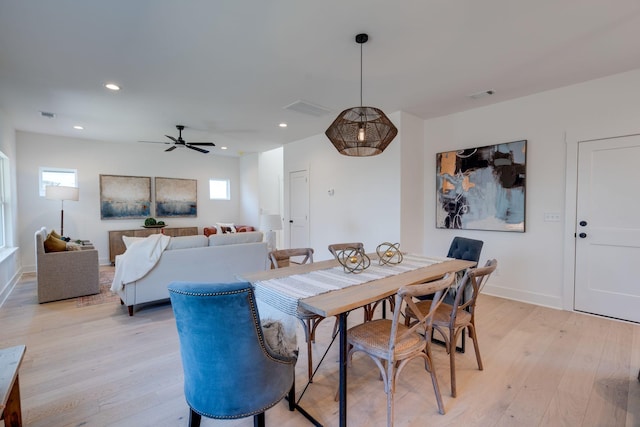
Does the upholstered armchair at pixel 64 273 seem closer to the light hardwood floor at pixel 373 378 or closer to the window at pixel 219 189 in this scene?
the light hardwood floor at pixel 373 378

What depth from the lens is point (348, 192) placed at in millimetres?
5039

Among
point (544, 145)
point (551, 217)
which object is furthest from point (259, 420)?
point (544, 145)

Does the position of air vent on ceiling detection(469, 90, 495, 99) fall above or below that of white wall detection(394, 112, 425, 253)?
above

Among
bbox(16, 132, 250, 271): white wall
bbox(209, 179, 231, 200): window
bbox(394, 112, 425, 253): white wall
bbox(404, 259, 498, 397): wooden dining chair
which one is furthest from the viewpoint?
bbox(209, 179, 231, 200): window

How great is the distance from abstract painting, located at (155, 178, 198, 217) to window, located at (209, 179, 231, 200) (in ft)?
1.42

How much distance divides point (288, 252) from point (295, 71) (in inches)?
71.4

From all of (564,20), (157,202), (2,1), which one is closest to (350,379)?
(564,20)

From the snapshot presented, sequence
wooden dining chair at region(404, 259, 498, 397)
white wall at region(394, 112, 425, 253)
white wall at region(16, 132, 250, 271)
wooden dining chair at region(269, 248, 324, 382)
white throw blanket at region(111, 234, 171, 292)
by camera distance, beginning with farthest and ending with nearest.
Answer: white wall at region(16, 132, 250, 271)
white wall at region(394, 112, 425, 253)
white throw blanket at region(111, 234, 171, 292)
wooden dining chair at region(269, 248, 324, 382)
wooden dining chair at region(404, 259, 498, 397)

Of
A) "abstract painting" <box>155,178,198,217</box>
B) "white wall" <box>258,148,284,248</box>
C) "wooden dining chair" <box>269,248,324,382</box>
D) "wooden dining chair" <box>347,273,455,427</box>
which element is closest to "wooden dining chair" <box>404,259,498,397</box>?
"wooden dining chair" <box>347,273,455,427</box>

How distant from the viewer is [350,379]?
217cm

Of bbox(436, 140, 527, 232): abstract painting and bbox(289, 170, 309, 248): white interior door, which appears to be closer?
bbox(436, 140, 527, 232): abstract painting

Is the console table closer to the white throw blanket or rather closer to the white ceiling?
the white ceiling

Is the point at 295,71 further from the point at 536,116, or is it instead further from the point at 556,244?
the point at 556,244

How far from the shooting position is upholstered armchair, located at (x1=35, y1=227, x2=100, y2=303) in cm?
373
